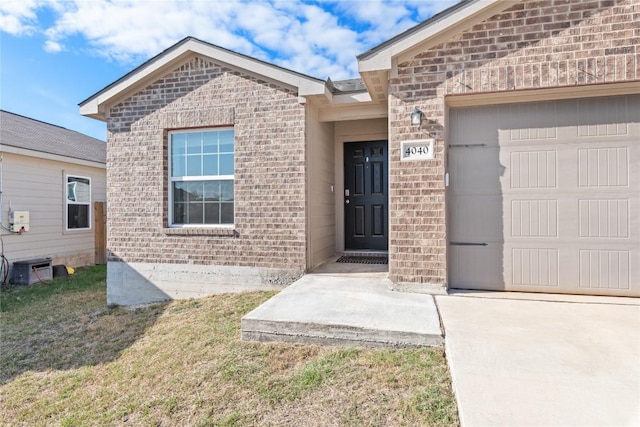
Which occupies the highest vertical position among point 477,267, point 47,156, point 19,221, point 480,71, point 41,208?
point 480,71

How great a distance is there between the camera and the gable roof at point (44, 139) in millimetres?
8891

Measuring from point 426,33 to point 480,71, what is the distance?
0.82 meters

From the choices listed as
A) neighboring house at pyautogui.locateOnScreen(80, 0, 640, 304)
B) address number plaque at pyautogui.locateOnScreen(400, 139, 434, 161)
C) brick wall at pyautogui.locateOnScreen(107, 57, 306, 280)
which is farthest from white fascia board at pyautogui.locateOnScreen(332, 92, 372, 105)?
address number plaque at pyautogui.locateOnScreen(400, 139, 434, 161)

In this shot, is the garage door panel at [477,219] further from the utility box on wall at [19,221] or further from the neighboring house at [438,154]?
the utility box on wall at [19,221]

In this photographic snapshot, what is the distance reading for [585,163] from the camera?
167 inches

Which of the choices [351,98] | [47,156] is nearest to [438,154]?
[351,98]

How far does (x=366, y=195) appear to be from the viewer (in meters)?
7.33

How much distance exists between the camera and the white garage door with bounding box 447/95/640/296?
4.18m

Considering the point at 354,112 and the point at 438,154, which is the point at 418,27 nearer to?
the point at 438,154

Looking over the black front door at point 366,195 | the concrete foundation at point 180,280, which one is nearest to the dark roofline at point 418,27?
the black front door at point 366,195

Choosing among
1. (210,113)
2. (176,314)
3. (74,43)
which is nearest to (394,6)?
(210,113)

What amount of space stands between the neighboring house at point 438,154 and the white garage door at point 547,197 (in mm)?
17

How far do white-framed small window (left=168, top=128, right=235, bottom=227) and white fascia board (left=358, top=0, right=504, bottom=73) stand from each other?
274 centimetres

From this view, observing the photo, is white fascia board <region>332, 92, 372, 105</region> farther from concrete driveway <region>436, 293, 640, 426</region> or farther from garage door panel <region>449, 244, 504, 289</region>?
concrete driveway <region>436, 293, 640, 426</region>
